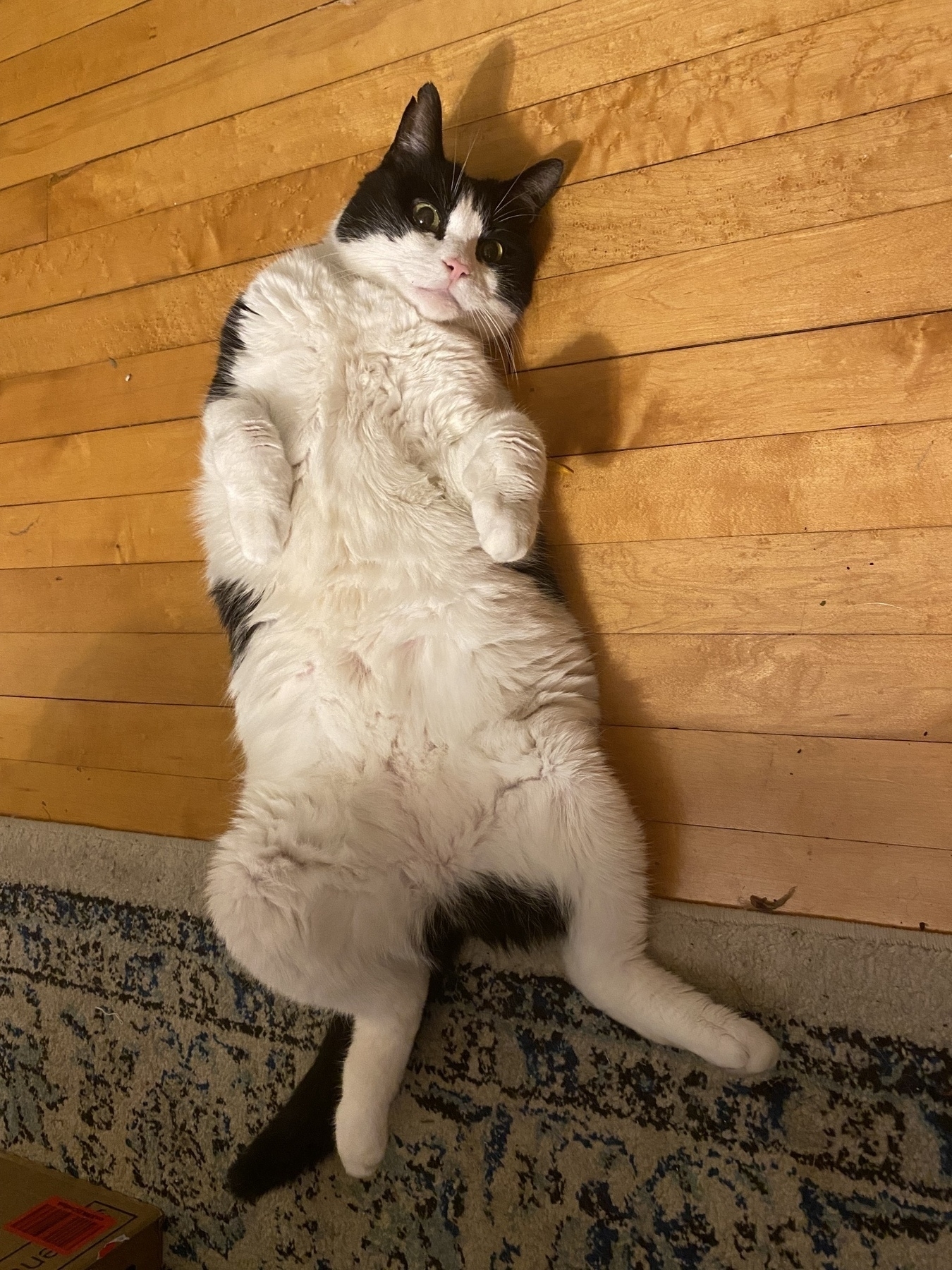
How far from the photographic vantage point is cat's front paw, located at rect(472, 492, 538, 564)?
4.14 ft

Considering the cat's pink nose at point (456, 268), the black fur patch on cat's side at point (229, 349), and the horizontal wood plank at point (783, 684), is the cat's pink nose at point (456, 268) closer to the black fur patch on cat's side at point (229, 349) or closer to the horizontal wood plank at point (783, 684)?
the black fur patch on cat's side at point (229, 349)

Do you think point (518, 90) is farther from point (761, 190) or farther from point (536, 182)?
point (761, 190)

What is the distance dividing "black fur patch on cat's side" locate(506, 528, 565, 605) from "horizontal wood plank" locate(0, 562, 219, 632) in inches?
30.9

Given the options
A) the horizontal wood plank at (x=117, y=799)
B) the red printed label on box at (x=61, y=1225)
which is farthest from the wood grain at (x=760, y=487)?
the red printed label on box at (x=61, y=1225)

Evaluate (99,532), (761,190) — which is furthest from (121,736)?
(761,190)

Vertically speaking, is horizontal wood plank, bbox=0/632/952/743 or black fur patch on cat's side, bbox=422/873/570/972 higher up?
horizontal wood plank, bbox=0/632/952/743

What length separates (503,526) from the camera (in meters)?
1.26

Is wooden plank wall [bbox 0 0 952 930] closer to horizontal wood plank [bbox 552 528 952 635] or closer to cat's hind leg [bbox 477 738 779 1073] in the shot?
horizontal wood plank [bbox 552 528 952 635]

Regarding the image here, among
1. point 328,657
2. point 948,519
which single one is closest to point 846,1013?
point 948,519

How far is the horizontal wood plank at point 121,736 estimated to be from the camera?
1.80 m

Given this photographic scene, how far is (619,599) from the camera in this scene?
1549 mm

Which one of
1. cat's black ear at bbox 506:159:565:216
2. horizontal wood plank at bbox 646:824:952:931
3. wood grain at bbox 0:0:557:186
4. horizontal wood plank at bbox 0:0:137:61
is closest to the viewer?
horizontal wood plank at bbox 646:824:952:931

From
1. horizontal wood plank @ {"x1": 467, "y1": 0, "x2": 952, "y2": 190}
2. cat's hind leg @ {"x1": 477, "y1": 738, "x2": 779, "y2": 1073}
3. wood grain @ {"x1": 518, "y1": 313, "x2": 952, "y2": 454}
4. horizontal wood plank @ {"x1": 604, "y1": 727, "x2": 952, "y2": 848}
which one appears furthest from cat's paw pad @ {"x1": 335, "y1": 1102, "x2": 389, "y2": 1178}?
horizontal wood plank @ {"x1": 467, "y1": 0, "x2": 952, "y2": 190}

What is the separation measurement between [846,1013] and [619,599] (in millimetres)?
846
